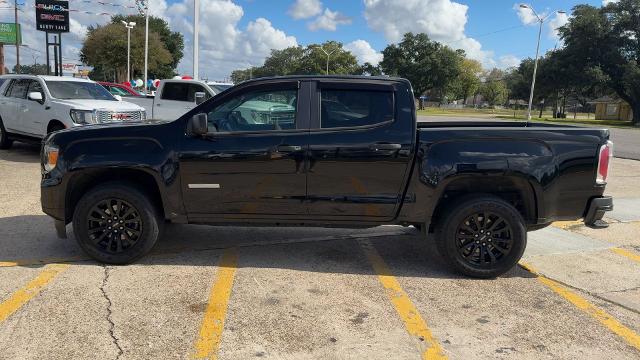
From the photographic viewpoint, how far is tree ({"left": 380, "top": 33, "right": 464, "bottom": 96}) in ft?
301

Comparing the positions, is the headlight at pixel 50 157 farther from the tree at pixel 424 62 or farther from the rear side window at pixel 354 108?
the tree at pixel 424 62

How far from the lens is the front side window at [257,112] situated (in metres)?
4.70

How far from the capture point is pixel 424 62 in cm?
9150

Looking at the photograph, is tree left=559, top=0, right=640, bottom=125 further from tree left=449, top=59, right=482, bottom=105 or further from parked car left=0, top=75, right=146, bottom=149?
parked car left=0, top=75, right=146, bottom=149

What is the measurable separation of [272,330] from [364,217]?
1509 mm

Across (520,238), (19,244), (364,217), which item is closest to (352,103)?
(364,217)

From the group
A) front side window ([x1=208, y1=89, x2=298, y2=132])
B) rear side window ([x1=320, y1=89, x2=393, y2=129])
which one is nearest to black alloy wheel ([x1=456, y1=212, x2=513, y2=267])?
rear side window ([x1=320, y1=89, x2=393, y2=129])

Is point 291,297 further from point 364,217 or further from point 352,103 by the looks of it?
point 352,103

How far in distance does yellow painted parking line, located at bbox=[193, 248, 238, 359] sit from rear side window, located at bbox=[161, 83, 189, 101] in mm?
8604

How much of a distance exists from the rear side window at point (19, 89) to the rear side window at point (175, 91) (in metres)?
3.09

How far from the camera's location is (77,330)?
3549mm

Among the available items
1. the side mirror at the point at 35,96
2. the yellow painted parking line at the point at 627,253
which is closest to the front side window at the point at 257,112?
the yellow painted parking line at the point at 627,253

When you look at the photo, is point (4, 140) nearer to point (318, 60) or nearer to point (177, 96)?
point (177, 96)

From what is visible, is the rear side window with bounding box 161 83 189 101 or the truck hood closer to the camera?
the truck hood
